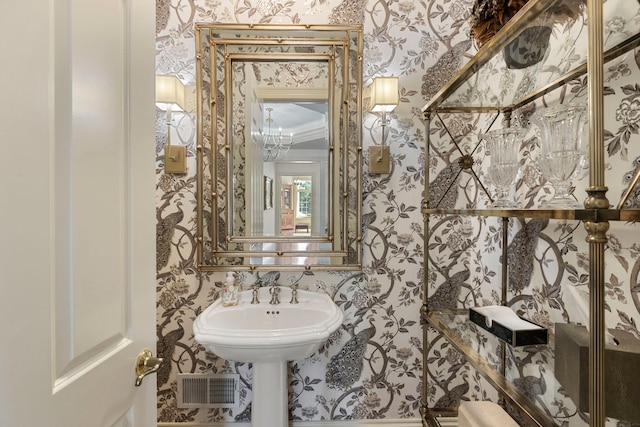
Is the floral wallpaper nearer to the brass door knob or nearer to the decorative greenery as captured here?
the decorative greenery

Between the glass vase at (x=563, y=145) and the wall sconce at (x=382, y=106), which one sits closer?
the glass vase at (x=563, y=145)

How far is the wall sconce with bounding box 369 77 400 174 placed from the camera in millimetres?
1385

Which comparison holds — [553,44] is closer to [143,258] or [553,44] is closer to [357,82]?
[357,82]

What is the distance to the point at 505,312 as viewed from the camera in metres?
0.98

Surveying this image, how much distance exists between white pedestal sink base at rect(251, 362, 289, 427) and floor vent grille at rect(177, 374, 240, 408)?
1.01 ft

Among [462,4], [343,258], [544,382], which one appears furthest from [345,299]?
[462,4]

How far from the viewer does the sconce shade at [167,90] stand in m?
1.36

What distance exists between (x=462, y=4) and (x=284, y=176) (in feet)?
4.09

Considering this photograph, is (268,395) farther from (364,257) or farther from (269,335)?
(364,257)

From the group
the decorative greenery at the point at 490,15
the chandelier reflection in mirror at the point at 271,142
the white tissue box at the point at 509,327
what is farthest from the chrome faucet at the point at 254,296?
the decorative greenery at the point at 490,15

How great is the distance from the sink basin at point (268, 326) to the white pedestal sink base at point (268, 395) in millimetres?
163

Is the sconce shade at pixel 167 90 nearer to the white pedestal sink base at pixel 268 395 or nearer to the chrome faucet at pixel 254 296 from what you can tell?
the chrome faucet at pixel 254 296

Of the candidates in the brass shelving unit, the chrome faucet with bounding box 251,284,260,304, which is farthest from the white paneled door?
the brass shelving unit

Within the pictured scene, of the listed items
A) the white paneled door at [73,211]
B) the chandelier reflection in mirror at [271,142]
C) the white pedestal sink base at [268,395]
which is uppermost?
the chandelier reflection in mirror at [271,142]
